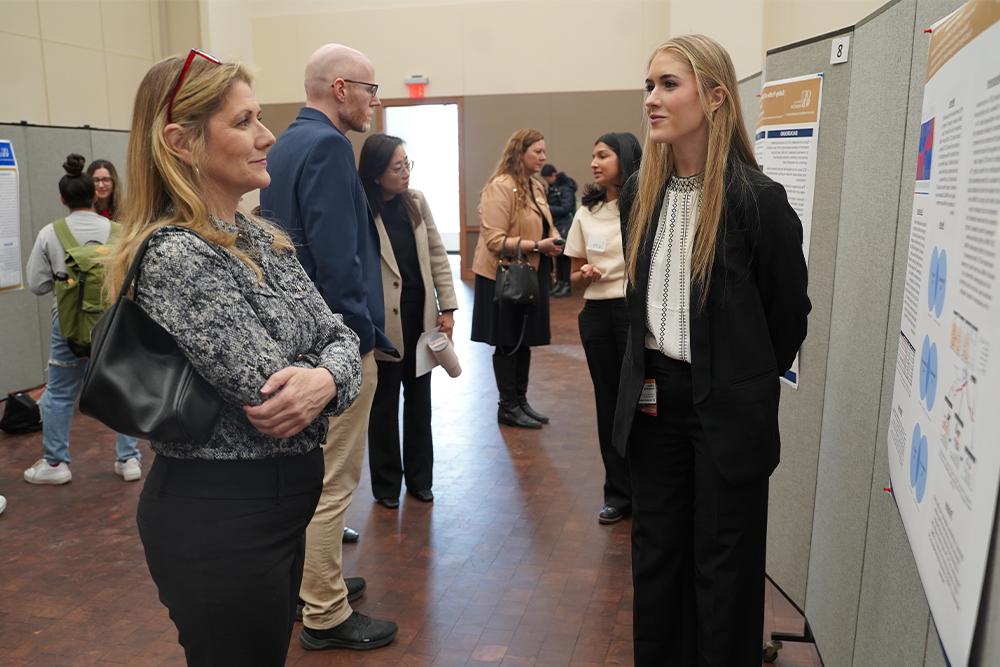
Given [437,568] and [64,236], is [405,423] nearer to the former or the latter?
[437,568]

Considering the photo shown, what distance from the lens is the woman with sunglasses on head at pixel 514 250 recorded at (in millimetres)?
5406

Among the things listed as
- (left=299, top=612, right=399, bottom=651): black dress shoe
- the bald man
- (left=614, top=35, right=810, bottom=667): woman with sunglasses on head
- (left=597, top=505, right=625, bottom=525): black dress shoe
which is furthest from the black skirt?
(left=614, top=35, right=810, bottom=667): woman with sunglasses on head

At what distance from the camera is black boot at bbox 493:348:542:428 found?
5.77 meters

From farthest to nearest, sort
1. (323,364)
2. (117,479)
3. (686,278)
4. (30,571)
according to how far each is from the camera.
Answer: (117,479)
(30,571)
(686,278)
(323,364)

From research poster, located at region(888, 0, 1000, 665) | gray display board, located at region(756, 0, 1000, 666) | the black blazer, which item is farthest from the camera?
the black blazer

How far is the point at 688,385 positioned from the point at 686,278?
0.90 feet

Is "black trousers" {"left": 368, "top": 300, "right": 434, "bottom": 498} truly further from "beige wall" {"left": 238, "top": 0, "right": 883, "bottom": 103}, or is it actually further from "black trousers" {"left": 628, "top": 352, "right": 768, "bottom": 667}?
"beige wall" {"left": 238, "top": 0, "right": 883, "bottom": 103}

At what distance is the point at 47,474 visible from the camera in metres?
4.82

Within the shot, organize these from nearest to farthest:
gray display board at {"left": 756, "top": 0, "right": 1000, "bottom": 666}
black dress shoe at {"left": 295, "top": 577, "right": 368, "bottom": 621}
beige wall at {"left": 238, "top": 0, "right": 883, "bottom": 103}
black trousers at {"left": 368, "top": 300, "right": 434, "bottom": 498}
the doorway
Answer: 1. gray display board at {"left": 756, "top": 0, "right": 1000, "bottom": 666}
2. black dress shoe at {"left": 295, "top": 577, "right": 368, "bottom": 621}
3. black trousers at {"left": 368, "top": 300, "right": 434, "bottom": 498}
4. beige wall at {"left": 238, "top": 0, "right": 883, "bottom": 103}
5. the doorway

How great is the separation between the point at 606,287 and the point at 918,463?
247 cm

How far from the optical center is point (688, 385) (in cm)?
227

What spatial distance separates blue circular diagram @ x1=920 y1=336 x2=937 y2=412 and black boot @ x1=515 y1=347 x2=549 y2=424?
430 cm

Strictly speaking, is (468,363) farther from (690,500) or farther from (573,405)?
(690,500)

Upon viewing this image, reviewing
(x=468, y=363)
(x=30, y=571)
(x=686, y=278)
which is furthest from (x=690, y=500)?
(x=468, y=363)
